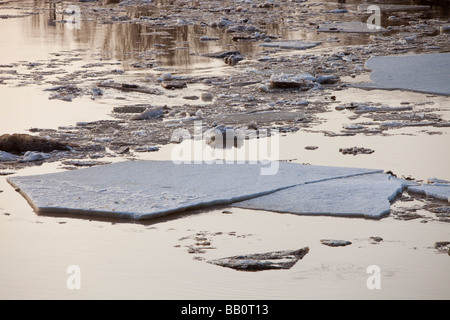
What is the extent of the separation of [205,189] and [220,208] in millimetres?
282

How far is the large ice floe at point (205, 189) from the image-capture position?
5.64 m

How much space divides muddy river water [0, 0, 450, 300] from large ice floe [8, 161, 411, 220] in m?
0.10

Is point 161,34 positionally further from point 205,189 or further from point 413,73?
point 205,189

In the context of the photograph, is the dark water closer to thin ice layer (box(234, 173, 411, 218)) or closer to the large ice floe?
the large ice floe

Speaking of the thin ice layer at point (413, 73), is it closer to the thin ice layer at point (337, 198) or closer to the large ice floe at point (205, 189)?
the large ice floe at point (205, 189)

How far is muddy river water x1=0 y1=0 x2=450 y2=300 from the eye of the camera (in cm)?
462

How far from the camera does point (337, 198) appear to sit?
226 inches

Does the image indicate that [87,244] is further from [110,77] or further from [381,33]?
[381,33]

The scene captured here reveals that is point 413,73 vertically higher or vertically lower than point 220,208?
higher

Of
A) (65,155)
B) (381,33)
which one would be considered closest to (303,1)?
(381,33)

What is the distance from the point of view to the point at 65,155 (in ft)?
23.5

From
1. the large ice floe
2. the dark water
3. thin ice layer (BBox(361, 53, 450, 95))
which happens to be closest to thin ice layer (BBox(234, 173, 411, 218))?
the large ice floe

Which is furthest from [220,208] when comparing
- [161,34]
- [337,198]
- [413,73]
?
[161,34]

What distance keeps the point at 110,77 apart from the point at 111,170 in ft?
15.9
